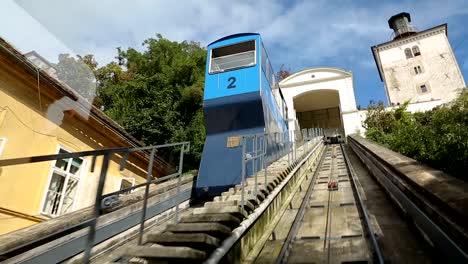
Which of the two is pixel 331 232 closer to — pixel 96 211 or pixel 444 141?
pixel 96 211

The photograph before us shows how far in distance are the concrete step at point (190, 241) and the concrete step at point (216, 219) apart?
40 centimetres

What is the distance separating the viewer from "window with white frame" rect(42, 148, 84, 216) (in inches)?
282

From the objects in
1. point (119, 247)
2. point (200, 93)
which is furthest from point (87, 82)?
point (119, 247)

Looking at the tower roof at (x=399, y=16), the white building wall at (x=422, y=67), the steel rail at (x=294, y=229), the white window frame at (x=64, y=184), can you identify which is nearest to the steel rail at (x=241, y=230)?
the steel rail at (x=294, y=229)

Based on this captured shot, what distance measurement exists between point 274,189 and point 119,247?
9.55 ft

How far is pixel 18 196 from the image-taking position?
6.24 m

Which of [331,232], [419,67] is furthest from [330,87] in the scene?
[331,232]

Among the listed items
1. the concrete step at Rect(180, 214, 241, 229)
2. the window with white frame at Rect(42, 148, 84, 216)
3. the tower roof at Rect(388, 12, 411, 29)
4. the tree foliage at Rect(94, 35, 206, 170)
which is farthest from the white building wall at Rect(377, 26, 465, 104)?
the concrete step at Rect(180, 214, 241, 229)

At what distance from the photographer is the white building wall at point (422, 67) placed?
2998 cm

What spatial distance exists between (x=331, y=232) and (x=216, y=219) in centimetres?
181

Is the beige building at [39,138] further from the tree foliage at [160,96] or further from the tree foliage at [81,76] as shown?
the tree foliage at [81,76]

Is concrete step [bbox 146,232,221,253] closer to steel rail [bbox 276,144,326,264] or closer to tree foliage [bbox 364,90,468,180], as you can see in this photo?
steel rail [bbox 276,144,326,264]

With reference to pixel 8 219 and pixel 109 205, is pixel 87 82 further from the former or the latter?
pixel 109 205

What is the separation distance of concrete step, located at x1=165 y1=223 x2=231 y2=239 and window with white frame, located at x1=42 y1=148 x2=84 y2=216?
18.8 ft
